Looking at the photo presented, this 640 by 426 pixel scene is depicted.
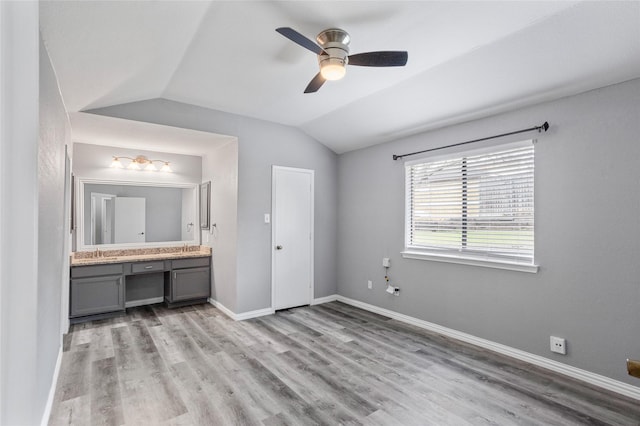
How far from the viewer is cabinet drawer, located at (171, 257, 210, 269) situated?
4742 mm

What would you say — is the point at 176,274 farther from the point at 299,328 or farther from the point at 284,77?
the point at 284,77

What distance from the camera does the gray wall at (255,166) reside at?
3967mm

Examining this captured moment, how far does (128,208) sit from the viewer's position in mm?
4945

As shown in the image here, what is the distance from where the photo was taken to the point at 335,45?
2324 mm

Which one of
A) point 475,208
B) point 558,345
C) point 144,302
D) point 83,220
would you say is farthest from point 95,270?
point 558,345

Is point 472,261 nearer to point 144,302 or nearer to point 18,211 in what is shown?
point 18,211

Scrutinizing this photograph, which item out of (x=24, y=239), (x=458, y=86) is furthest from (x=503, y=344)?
(x=24, y=239)

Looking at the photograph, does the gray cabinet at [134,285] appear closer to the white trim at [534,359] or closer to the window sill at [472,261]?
the white trim at [534,359]

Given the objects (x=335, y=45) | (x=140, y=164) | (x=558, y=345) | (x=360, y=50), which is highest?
(x=360, y=50)

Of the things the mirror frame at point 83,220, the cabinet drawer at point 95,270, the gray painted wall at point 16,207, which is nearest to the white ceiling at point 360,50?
the gray painted wall at point 16,207

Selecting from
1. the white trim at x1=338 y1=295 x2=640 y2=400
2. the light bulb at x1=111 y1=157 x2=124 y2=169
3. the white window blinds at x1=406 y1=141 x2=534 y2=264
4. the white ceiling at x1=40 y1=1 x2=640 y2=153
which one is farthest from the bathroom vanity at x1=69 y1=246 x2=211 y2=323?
the white window blinds at x1=406 y1=141 x2=534 y2=264

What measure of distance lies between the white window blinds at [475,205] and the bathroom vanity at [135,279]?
10.5ft

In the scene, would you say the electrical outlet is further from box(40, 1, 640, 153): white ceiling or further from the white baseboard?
the white baseboard

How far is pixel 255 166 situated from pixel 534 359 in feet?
12.5
